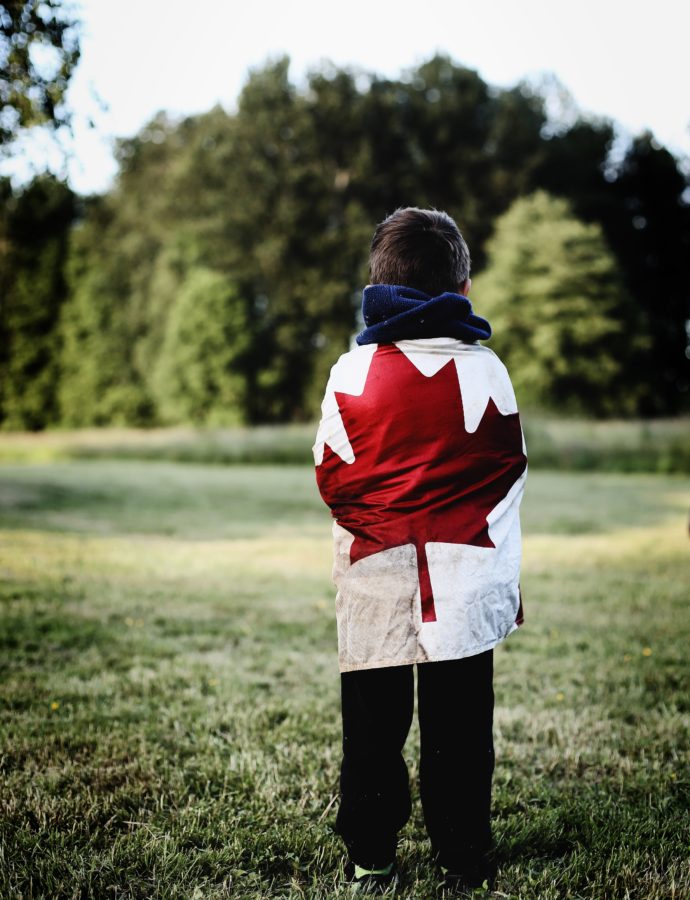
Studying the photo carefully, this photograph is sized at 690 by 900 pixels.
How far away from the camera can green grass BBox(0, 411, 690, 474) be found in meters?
19.3

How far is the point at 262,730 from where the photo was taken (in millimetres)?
3482

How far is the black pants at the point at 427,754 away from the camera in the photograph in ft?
7.16

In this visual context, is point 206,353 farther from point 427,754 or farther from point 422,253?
point 427,754

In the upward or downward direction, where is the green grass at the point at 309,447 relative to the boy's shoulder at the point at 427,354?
downward

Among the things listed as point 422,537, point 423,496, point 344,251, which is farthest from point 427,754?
point 344,251

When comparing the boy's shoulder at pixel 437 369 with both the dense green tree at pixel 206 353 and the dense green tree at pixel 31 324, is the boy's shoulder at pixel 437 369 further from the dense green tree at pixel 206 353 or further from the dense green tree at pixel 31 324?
the dense green tree at pixel 31 324

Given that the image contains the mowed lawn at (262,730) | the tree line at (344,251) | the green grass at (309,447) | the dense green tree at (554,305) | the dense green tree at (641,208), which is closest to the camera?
the mowed lawn at (262,730)

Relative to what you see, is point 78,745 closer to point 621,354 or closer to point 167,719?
point 167,719

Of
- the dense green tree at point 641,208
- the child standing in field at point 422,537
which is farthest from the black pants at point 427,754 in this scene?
the dense green tree at point 641,208

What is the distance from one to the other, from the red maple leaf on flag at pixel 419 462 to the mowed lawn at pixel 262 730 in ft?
1.68

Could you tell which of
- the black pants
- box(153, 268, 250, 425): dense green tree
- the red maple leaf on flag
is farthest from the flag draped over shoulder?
box(153, 268, 250, 425): dense green tree

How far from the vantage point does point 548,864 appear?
2.45m

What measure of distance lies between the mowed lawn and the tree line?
2410cm

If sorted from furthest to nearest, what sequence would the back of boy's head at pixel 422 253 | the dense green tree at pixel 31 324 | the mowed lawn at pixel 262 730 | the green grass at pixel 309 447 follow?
the dense green tree at pixel 31 324 < the green grass at pixel 309 447 < the mowed lawn at pixel 262 730 < the back of boy's head at pixel 422 253
